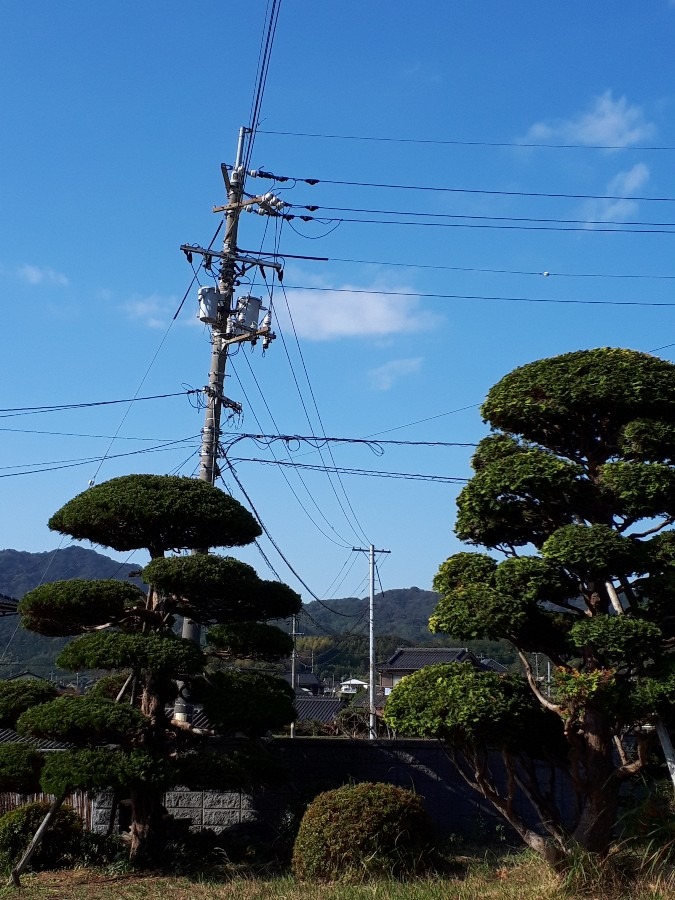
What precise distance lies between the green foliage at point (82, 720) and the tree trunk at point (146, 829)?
821 millimetres

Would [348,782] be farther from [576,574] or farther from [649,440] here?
[649,440]

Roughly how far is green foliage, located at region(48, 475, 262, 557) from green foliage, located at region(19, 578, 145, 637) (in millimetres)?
516

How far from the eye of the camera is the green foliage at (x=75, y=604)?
28.5 ft

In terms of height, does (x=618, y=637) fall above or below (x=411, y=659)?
below

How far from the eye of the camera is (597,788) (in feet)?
22.3

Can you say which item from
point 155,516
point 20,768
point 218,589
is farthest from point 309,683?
point 155,516

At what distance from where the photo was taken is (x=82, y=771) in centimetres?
784

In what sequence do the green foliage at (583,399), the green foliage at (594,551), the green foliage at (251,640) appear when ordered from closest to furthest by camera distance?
the green foliage at (594,551)
the green foliage at (583,399)
the green foliage at (251,640)

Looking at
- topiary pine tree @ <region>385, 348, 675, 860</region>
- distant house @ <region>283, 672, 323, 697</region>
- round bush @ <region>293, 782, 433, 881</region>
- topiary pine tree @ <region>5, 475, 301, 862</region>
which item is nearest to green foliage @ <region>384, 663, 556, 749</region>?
topiary pine tree @ <region>385, 348, 675, 860</region>

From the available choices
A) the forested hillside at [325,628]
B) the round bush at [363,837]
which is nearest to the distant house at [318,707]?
the forested hillside at [325,628]

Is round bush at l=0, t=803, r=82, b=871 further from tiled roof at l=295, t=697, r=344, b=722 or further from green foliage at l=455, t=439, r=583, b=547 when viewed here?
tiled roof at l=295, t=697, r=344, b=722

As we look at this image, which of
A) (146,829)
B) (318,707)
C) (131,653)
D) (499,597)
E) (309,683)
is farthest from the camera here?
(309,683)

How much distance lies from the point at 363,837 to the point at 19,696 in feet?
12.4

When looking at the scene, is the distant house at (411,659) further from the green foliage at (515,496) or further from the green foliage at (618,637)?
the green foliage at (618,637)
